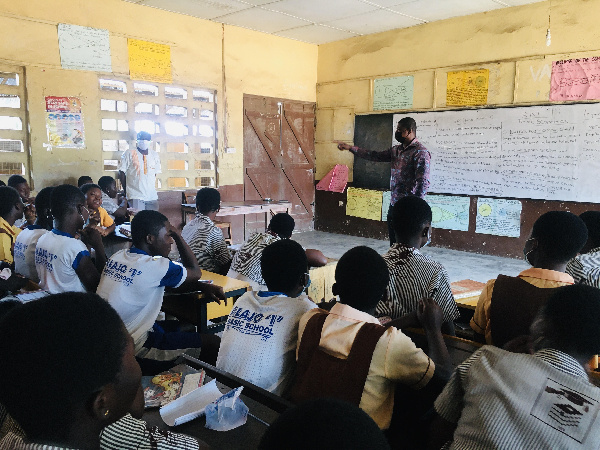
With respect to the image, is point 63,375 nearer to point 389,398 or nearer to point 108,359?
point 108,359

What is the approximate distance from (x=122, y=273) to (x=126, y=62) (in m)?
4.53

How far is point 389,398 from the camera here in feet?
4.17

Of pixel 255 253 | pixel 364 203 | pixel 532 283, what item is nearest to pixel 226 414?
pixel 532 283

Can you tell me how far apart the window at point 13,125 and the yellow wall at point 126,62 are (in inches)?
3.3

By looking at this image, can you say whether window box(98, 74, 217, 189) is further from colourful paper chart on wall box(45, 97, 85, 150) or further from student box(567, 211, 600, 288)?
student box(567, 211, 600, 288)

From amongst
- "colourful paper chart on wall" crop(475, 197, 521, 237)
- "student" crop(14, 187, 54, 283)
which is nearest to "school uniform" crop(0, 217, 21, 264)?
"student" crop(14, 187, 54, 283)

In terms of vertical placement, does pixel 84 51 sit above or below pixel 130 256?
above

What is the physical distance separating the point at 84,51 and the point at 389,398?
558 cm

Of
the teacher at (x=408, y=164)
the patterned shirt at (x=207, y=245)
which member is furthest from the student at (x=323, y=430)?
the teacher at (x=408, y=164)

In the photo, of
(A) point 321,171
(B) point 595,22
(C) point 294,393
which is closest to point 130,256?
(C) point 294,393

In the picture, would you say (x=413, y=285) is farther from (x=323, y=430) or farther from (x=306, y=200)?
(x=306, y=200)

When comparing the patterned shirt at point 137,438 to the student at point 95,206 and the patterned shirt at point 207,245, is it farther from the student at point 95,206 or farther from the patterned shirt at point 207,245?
the student at point 95,206

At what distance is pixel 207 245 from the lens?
10.5 feet

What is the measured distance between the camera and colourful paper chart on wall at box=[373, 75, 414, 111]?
6676 millimetres
